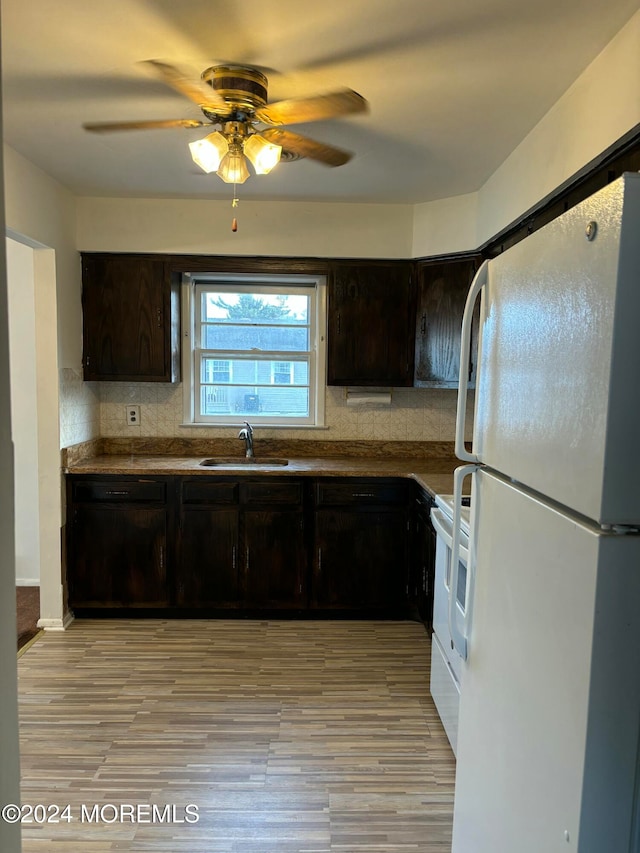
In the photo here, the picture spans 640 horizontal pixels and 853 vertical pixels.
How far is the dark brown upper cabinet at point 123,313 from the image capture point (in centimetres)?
337

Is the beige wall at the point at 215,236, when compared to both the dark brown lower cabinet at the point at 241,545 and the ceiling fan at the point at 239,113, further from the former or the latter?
the ceiling fan at the point at 239,113

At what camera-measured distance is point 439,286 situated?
3283mm

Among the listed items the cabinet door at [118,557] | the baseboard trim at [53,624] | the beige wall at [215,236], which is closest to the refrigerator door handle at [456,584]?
the beige wall at [215,236]

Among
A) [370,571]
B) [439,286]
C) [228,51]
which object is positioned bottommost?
[370,571]

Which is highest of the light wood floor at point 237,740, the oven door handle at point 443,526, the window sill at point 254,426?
the window sill at point 254,426

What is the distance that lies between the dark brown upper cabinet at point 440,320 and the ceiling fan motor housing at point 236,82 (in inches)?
67.7

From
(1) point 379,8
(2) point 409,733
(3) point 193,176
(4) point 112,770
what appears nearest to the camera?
(1) point 379,8

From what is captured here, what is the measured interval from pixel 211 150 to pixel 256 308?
1.82m

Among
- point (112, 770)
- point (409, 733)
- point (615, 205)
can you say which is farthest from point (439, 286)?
point (112, 770)

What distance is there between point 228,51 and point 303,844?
8.21 ft

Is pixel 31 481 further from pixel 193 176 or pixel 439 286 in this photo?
pixel 439 286

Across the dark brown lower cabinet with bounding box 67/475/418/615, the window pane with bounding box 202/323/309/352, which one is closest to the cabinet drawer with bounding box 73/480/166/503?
the dark brown lower cabinet with bounding box 67/475/418/615

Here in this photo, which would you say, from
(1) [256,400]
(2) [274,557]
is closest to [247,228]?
(1) [256,400]

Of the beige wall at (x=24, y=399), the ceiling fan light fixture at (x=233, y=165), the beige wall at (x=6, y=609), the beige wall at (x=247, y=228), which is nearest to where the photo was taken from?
the beige wall at (x=6, y=609)
